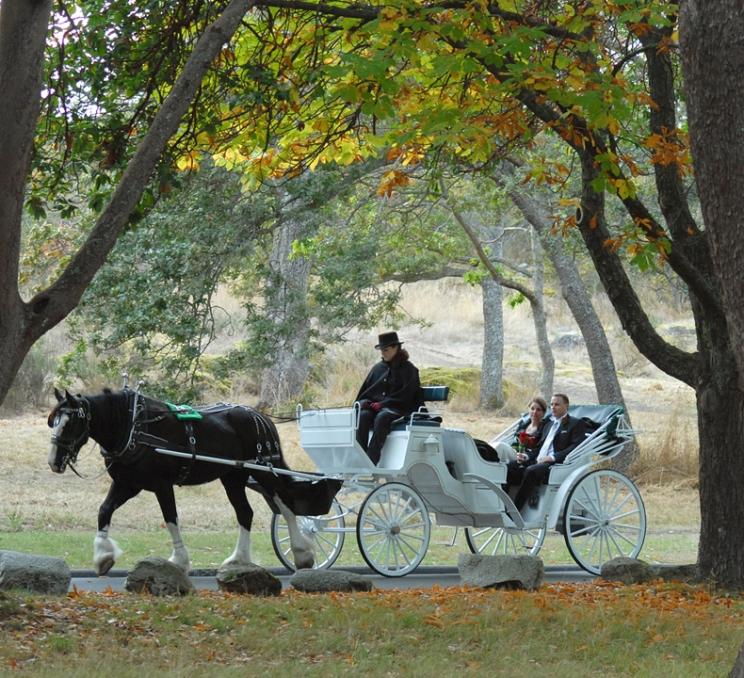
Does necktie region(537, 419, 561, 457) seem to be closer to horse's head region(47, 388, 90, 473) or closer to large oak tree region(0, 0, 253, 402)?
horse's head region(47, 388, 90, 473)

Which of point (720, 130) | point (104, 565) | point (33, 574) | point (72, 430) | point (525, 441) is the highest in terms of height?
point (720, 130)

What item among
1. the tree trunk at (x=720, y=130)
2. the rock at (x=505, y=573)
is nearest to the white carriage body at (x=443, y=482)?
the rock at (x=505, y=573)

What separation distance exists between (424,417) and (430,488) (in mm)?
835

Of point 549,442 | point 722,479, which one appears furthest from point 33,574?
point 549,442

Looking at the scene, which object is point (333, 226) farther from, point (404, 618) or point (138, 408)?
point (404, 618)

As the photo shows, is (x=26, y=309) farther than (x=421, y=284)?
No

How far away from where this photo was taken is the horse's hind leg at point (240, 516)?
13.4m

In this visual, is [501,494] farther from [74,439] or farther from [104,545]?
[74,439]

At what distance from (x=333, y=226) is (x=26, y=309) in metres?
18.0

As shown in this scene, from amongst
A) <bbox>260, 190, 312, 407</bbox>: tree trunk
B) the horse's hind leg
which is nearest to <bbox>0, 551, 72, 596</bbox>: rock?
the horse's hind leg

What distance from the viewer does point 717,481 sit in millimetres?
12836

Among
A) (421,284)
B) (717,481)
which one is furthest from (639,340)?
(421,284)

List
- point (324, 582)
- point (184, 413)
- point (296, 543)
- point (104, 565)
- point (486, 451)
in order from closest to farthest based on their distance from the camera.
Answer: point (324, 582) → point (104, 565) → point (184, 413) → point (296, 543) → point (486, 451)

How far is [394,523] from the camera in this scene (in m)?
14.3
